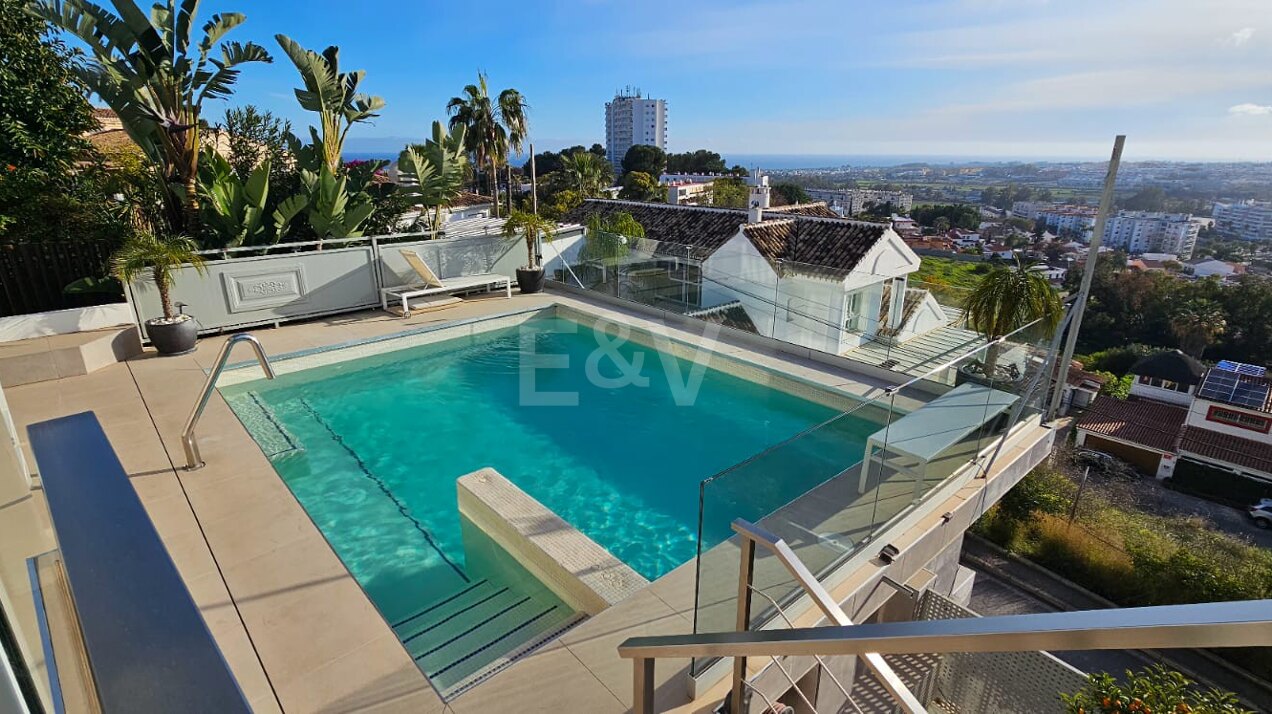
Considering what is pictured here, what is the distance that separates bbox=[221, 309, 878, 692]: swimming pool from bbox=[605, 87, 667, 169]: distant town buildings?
6720 inches

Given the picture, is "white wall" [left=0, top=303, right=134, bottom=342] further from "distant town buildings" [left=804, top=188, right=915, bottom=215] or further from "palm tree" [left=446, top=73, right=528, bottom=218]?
"distant town buildings" [left=804, top=188, right=915, bottom=215]

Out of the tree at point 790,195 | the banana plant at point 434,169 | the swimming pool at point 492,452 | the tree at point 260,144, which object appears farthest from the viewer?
the tree at point 790,195

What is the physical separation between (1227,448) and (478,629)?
41766 millimetres

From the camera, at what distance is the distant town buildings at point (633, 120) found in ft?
564

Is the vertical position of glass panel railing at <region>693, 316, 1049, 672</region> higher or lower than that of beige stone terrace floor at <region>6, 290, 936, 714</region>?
higher

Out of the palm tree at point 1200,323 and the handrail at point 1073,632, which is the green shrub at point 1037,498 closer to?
the handrail at point 1073,632

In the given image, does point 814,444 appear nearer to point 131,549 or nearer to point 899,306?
point 131,549

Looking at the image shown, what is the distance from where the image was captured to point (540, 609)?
4.41 m

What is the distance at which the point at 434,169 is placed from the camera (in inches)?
497

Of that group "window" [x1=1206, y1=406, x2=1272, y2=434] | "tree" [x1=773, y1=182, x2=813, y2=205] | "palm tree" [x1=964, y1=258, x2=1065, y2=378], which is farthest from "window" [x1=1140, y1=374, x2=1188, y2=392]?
"palm tree" [x1=964, y1=258, x2=1065, y2=378]

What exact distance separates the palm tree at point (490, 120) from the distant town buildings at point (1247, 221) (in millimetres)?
35412

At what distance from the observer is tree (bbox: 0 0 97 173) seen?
8141mm

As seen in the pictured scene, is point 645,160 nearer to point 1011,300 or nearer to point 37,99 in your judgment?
point 37,99

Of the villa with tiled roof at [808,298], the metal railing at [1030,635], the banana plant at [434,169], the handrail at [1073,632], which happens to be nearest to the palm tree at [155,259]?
the banana plant at [434,169]
